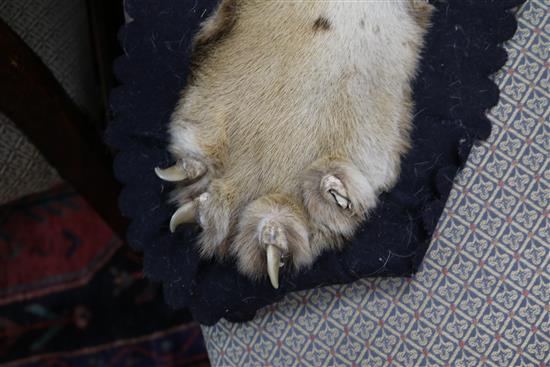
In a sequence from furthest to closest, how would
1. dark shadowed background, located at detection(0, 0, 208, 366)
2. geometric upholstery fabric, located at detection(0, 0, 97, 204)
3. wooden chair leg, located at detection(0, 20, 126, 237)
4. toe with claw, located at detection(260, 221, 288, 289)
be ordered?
dark shadowed background, located at detection(0, 0, 208, 366)
geometric upholstery fabric, located at detection(0, 0, 97, 204)
wooden chair leg, located at detection(0, 20, 126, 237)
toe with claw, located at detection(260, 221, 288, 289)

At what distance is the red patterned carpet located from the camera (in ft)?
3.83

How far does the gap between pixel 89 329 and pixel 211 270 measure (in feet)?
2.16

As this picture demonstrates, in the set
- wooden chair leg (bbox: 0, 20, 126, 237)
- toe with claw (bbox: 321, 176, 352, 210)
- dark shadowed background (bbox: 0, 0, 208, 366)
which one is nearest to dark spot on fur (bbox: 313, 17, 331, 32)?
toe with claw (bbox: 321, 176, 352, 210)

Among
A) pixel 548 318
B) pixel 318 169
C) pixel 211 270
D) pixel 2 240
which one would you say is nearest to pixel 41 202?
pixel 2 240

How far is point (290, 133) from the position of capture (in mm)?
583

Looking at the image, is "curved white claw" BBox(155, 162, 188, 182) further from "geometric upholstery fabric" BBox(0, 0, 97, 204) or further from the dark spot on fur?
"geometric upholstery fabric" BBox(0, 0, 97, 204)

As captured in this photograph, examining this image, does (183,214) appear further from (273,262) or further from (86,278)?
(86,278)

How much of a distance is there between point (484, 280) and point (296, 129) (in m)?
0.27

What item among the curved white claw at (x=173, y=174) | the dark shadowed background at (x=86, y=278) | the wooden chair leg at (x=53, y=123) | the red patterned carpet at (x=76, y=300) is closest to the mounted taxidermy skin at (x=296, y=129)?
the curved white claw at (x=173, y=174)

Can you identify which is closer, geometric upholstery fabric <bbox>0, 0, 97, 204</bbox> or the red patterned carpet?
geometric upholstery fabric <bbox>0, 0, 97, 204</bbox>

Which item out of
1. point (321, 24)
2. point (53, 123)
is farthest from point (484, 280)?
point (53, 123)

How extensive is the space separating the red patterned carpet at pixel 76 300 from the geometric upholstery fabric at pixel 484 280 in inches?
23.0

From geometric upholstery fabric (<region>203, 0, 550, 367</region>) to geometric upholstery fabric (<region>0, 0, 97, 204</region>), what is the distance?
1.43ft

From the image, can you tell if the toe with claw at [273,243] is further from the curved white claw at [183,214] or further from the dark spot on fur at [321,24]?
the dark spot on fur at [321,24]
